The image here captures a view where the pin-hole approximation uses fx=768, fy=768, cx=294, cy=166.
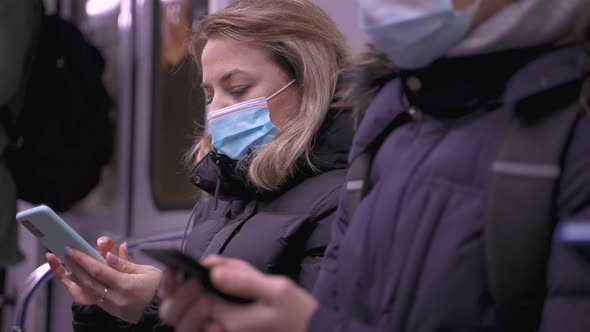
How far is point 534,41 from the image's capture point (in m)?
1.07

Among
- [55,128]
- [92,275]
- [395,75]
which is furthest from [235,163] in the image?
[55,128]

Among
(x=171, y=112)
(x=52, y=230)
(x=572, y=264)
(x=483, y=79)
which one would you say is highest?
(x=483, y=79)

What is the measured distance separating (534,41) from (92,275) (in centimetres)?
127

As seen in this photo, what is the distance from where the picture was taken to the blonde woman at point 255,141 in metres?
1.87

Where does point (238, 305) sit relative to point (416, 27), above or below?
below

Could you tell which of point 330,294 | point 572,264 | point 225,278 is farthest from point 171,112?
point 572,264

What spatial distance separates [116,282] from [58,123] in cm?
200

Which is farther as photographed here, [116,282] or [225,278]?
[116,282]

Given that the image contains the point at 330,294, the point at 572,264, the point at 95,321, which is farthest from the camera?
the point at 95,321

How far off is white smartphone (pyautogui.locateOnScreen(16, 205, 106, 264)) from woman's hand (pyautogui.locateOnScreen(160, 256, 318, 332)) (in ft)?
3.10

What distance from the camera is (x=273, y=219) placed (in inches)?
71.1

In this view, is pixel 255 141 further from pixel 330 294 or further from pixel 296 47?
pixel 330 294

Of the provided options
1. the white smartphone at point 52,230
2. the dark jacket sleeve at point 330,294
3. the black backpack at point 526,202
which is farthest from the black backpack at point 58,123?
the black backpack at point 526,202

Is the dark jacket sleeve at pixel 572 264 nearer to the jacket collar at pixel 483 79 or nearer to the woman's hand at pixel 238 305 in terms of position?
the jacket collar at pixel 483 79
